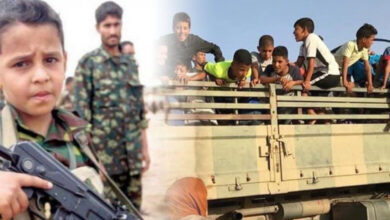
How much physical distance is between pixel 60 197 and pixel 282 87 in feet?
8.24

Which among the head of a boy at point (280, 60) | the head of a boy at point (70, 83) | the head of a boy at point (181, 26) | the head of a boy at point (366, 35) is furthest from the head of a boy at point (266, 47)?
the head of a boy at point (70, 83)

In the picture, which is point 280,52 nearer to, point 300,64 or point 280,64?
point 280,64

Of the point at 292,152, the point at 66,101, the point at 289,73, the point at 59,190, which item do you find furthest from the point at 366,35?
the point at 59,190

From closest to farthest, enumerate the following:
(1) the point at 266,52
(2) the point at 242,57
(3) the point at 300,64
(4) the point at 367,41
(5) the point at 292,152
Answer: (2) the point at 242,57
(5) the point at 292,152
(1) the point at 266,52
(3) the point at 300,64
(4) the point at 367,41

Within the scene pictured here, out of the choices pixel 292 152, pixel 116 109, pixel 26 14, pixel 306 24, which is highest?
pixel 306 24

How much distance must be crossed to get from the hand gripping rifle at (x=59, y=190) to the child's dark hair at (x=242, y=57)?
1.97 meters

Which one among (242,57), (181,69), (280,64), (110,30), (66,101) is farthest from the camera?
(280,64)

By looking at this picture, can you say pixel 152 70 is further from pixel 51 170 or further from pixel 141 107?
pixel 51 170

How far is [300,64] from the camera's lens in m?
3.39

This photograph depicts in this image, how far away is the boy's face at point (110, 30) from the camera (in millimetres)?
849

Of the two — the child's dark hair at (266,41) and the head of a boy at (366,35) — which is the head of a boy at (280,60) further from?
the head of a boy at (366,35)

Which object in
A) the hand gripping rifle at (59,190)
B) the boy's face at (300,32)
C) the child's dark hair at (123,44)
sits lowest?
the hand gripping rifle at (59,190)

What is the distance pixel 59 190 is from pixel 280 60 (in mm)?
2528

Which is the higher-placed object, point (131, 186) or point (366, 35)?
point (366, 35)
